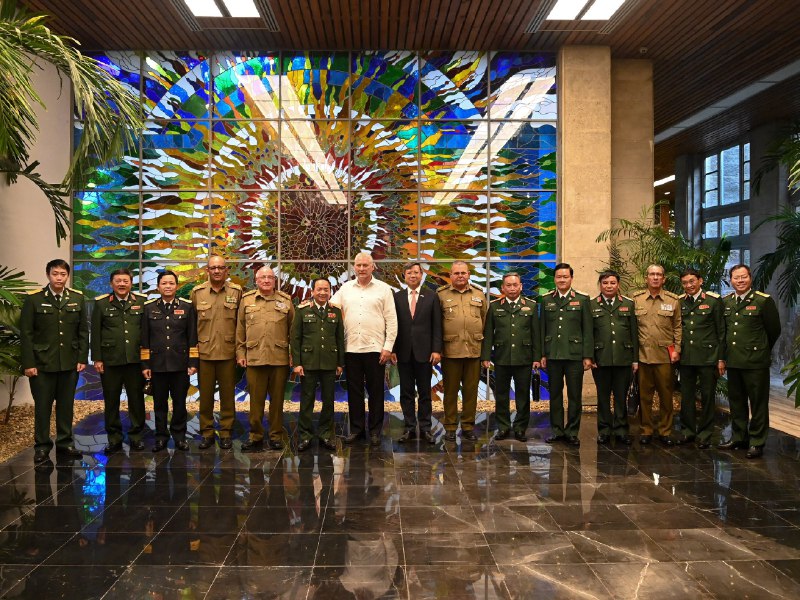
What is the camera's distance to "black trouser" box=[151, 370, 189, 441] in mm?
5199

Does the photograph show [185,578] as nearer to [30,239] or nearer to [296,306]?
[296,306]

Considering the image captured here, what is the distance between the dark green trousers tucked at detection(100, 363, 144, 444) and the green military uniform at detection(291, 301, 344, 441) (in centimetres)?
128

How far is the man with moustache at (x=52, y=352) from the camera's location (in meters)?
4.89

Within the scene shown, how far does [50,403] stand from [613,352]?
4.51 metres

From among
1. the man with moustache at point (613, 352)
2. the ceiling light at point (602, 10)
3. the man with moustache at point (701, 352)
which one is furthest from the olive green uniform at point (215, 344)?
the ceiling light at point (602, 10)

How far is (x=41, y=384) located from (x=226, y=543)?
Answer: 8.43 ft

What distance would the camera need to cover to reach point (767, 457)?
509 centimetres

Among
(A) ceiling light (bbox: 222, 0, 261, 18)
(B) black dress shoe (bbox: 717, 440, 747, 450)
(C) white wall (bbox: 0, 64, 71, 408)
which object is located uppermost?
(A) ceiling light (bbox: 222, 0, 261, 18)

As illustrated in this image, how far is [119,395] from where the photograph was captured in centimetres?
521

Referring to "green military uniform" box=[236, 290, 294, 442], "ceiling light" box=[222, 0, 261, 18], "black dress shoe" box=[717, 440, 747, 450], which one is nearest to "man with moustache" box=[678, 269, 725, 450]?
"black dress shoe" box=[717, 440, 747, 450]

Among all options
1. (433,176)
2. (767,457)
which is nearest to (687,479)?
(767,457)

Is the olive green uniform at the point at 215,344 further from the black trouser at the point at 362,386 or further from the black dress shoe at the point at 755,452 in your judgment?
the black dress shoe at the point at 755,452

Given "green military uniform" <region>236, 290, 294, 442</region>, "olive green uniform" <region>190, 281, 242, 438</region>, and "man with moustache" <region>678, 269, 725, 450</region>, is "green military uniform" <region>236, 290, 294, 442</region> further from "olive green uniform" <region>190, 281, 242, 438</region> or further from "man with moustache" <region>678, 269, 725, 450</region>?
"man with moustache" <region>678, 269, 725, 450</region>

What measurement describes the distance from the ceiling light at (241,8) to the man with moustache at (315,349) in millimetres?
3033
